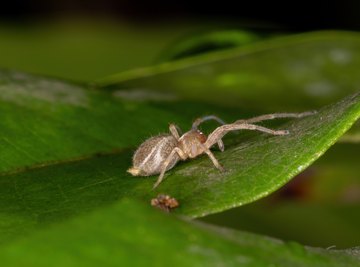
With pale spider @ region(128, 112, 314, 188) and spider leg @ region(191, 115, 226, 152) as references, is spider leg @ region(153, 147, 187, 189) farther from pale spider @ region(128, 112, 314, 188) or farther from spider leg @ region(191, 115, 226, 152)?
spider leg @ region(191, 115, 226, 152)

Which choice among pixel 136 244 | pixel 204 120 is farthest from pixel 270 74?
pixel 136 244

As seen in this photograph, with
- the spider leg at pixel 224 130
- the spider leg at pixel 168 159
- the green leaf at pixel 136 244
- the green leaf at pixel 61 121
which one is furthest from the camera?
the spider leg at pixel 224 130

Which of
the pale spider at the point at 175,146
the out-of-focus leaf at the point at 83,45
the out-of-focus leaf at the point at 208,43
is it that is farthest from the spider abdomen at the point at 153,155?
the out-of-focus leaf at the point at 83,45

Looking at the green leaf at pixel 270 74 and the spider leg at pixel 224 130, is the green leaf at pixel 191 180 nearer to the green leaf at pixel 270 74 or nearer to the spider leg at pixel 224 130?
the spider leg at pixel 224 130

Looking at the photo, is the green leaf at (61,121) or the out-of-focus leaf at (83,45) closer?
the green leaf at (61,121)

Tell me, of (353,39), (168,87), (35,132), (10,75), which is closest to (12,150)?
(35,132)

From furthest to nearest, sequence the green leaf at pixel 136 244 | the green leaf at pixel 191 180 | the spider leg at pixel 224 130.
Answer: the spider leg at pixel 224 130 → the green leaf at pixel 191 180 → the green leaf at pixel 136 244

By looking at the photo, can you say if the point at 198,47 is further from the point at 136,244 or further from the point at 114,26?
the point at 136,244

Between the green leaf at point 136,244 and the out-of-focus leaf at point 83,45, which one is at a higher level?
the out-of-focus leaf at point 83,45
